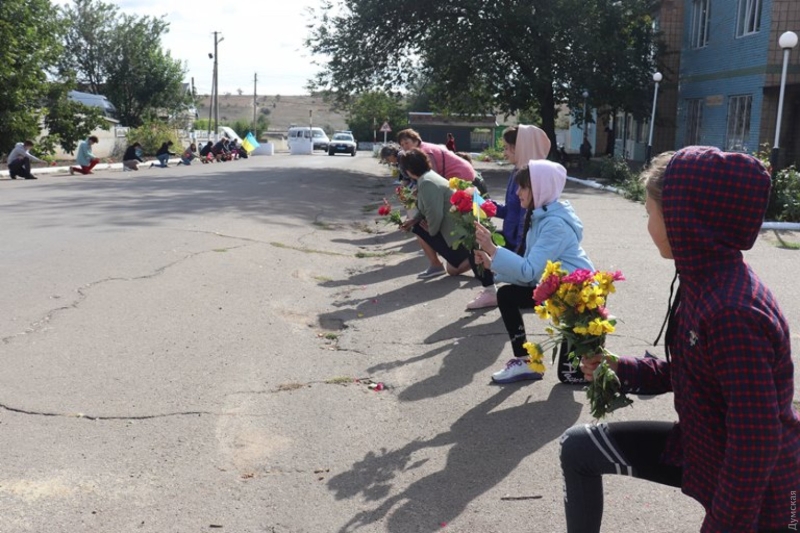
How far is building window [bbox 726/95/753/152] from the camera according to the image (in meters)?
24.9

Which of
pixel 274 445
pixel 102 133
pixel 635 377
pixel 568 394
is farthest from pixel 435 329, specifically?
pixel 102 133

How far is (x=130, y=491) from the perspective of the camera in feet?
12.6

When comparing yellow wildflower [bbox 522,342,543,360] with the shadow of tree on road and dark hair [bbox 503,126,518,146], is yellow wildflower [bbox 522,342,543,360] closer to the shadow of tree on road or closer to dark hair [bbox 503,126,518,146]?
the shadow of tree on road

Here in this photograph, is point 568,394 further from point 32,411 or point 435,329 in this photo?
point 32,411

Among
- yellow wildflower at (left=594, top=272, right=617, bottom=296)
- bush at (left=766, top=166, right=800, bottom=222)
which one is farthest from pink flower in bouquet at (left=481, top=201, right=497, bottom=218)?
bush at (left=766, top=166, right=800, bottom=222)

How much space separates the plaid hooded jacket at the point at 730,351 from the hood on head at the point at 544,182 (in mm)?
2845

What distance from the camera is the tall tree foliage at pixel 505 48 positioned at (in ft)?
92.5

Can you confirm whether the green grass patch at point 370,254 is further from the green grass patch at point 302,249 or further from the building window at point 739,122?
the building window at point 739,122

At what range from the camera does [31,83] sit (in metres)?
29.5

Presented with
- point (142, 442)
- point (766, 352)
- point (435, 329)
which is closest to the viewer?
point (766, 352)

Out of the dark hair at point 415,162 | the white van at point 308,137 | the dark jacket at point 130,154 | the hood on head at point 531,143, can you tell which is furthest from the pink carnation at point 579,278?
the white van at point 308,137

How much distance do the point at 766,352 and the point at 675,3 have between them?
32964 millimetres

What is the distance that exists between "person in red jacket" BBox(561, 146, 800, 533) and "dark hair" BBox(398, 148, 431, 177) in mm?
6337

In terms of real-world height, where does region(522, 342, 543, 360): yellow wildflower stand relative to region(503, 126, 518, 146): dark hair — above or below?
below
